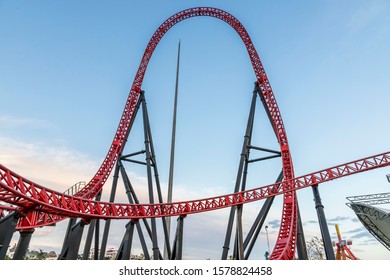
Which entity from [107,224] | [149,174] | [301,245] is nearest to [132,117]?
[149,174]

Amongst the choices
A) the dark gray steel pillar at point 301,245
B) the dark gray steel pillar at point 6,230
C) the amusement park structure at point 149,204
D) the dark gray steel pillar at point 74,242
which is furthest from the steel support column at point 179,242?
the dark gray steel pillar at point 6,230

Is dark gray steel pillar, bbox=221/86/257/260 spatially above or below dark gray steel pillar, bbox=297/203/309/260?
above

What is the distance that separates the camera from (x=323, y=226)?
997 centimetres

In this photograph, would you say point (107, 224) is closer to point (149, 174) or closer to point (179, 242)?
point (149, 174)

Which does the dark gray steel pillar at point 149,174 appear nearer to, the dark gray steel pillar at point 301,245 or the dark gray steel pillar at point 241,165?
the dark gray steel pillar at point 241,165

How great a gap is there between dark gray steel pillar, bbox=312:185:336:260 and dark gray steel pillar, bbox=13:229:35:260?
32.9 feet

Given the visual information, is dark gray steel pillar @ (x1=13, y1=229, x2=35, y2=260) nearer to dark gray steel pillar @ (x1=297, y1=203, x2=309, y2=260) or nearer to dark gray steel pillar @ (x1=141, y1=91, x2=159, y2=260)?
dark gray steel pillar @ (x1=141, y1=91, x2=159, y2=260)

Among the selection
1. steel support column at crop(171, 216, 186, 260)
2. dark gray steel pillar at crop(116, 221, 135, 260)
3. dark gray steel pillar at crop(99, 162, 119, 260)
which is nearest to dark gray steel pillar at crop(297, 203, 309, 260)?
steel support column at crop(171, 216, 186, 260)

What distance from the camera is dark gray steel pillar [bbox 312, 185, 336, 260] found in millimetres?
9305

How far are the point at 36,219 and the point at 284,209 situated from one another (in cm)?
998

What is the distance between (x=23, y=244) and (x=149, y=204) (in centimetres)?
448

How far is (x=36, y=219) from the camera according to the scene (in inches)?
412

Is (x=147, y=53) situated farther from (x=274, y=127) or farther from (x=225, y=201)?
(x=225, y=201)

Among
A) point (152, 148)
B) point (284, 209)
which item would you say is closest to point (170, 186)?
point (152, 148)
